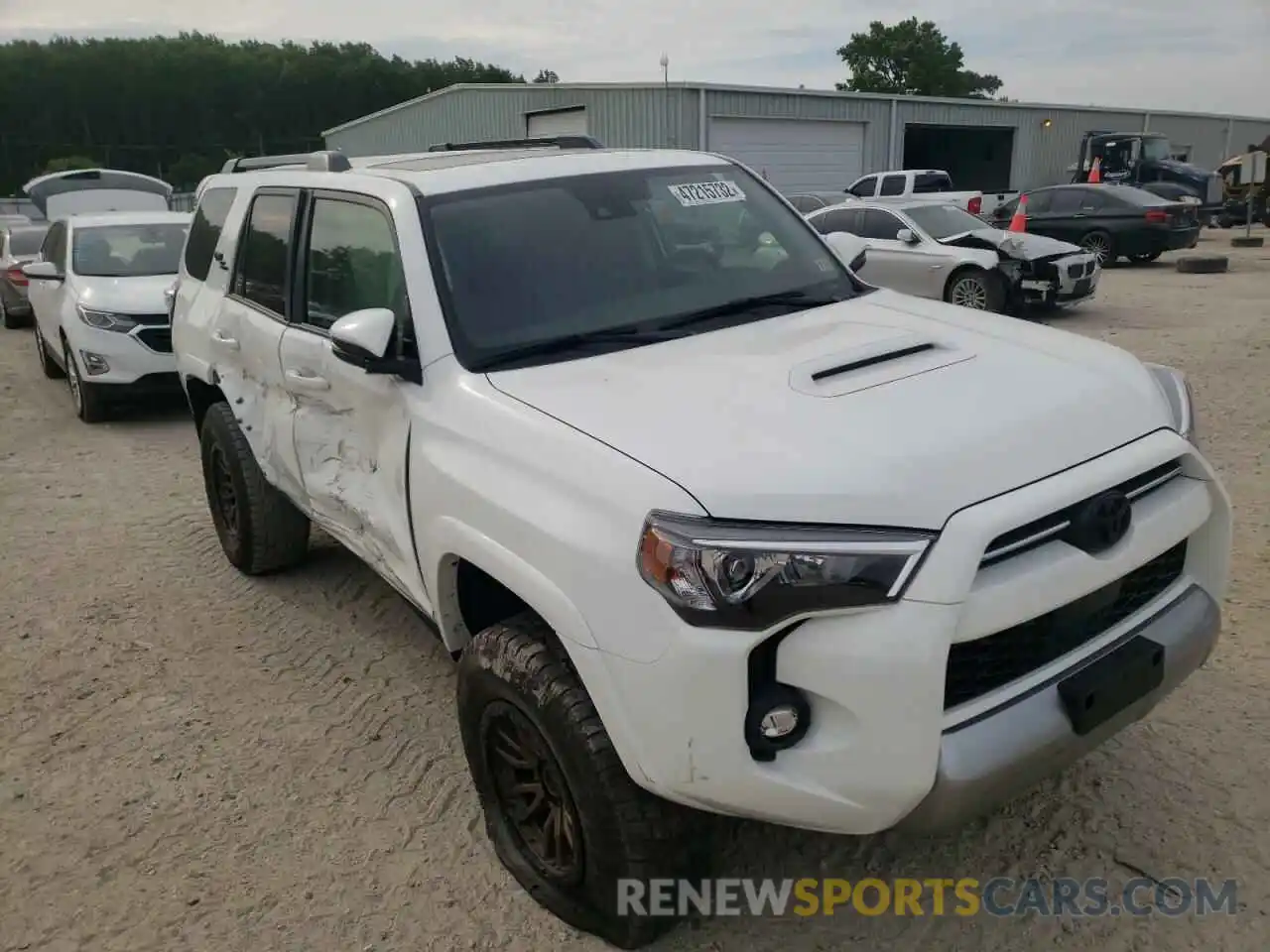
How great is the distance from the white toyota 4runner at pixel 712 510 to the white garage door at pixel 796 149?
22210 millimetres

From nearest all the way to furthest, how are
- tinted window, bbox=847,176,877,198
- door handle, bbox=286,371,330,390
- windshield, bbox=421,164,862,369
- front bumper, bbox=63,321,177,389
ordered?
1. windshield, bbox=421,164,862,369
2. door handle, bbox=286,371,330,390
3. front bumper, bbox=63,321,177,389
4. tinted window, bbox=847,176,877,198

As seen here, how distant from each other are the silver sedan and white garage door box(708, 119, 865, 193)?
39.4 ft

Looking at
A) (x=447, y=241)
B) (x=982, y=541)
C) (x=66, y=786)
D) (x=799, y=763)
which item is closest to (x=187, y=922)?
(x=66, y=786)

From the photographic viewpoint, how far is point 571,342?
117 inches

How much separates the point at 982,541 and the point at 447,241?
188cm

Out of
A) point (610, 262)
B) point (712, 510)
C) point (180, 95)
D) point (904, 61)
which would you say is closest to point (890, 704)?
point (712, 510)

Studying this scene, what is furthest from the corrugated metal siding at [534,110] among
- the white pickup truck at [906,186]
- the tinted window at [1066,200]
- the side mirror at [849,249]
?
the side mirror at [849,249]

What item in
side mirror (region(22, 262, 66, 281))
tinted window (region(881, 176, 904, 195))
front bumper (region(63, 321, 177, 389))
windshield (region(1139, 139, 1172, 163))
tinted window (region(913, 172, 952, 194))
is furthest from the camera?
windshield (region(1139, 139, 1172, 163))

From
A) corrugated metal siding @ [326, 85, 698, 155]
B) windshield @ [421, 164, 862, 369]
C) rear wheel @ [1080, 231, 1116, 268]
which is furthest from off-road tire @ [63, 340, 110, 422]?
rear wheel @ [1080, 231, 1116, 268]

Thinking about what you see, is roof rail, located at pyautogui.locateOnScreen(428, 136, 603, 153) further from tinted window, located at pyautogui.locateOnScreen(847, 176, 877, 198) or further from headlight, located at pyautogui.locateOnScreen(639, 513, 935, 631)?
tinted window, located at pyautogui.locateOnScreen(847, 176, 877, 198)

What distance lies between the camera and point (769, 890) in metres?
2.77

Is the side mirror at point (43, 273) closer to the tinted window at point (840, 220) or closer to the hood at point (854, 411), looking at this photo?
the hood at point (854, 411)

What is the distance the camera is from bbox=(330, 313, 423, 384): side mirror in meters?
2.82

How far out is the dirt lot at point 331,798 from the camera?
2709mm
